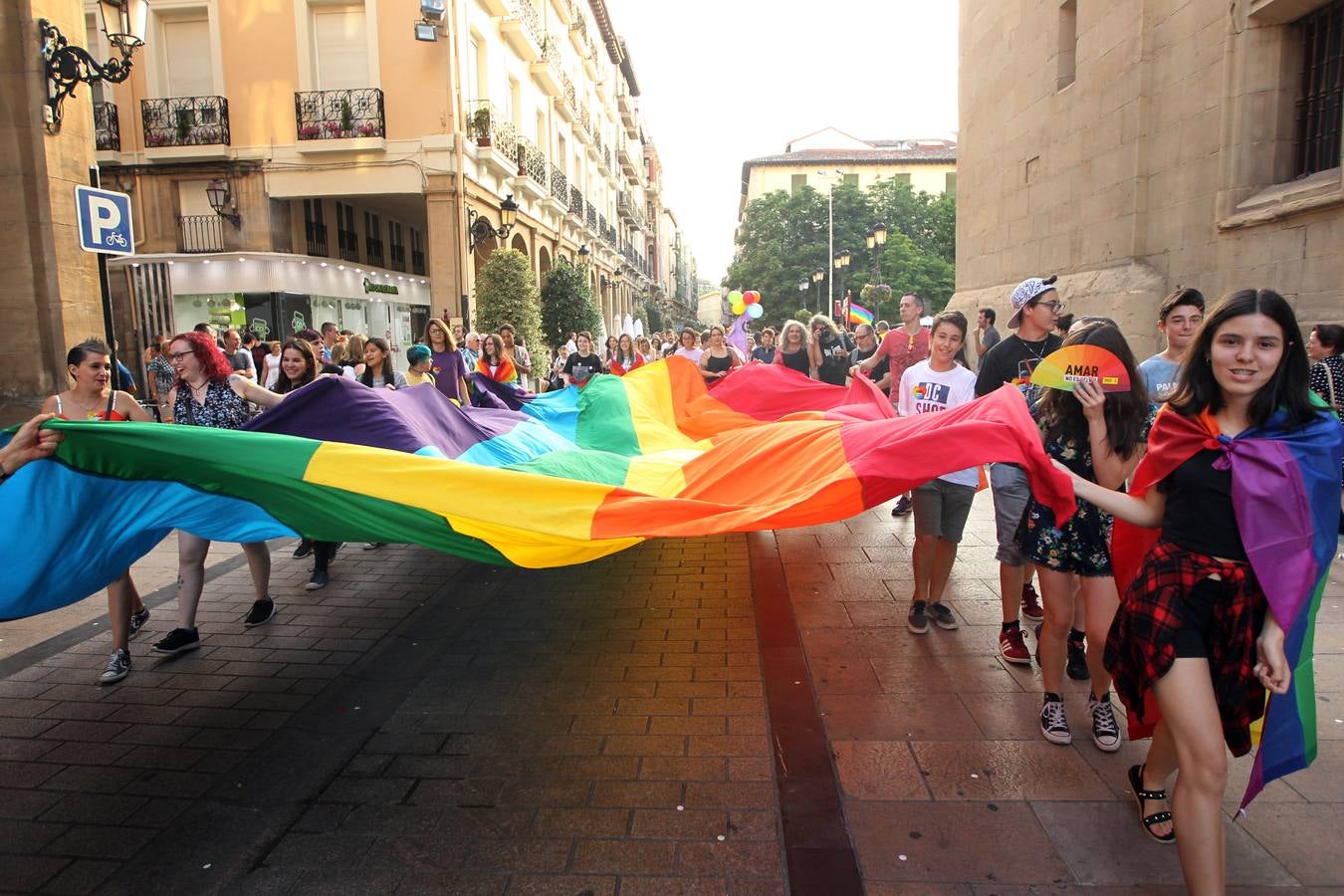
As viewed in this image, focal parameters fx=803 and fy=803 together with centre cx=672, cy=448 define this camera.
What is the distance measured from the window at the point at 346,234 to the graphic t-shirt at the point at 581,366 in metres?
13.2

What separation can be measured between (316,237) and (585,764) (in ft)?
68.8

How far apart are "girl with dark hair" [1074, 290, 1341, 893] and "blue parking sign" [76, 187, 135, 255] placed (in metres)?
7.71

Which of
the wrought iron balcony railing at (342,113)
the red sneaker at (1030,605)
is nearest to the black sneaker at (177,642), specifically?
the red sneaker at (1030,605)

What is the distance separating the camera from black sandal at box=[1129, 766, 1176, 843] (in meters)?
2.75

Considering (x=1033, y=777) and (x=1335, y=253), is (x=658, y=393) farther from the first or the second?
(x=1335, y=253)

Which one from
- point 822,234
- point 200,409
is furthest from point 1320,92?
point 822,234

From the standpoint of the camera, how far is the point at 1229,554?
234cm

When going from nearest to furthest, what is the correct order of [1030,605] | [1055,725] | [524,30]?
[1055,725], [1030,605], [524,30]

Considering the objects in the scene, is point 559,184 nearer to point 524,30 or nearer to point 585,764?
point 524,30

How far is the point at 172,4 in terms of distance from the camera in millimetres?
19438

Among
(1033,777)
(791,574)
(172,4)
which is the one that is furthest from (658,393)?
(172,4)

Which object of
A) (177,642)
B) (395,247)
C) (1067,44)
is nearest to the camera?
(177,642)

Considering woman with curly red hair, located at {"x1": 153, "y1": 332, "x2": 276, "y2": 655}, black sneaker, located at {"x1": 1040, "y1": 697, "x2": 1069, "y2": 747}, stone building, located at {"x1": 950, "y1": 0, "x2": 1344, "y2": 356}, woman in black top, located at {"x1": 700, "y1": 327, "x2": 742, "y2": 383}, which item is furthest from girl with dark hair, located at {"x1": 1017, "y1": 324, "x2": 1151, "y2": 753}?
stone building, located at {"x1": 950, "y1": 0, "x2": 1344, "y2": 356}

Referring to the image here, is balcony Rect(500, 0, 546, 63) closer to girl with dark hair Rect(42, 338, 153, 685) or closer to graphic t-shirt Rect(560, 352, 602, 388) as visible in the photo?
graphic t-shirt Rect(560, 352, 602, 388)
